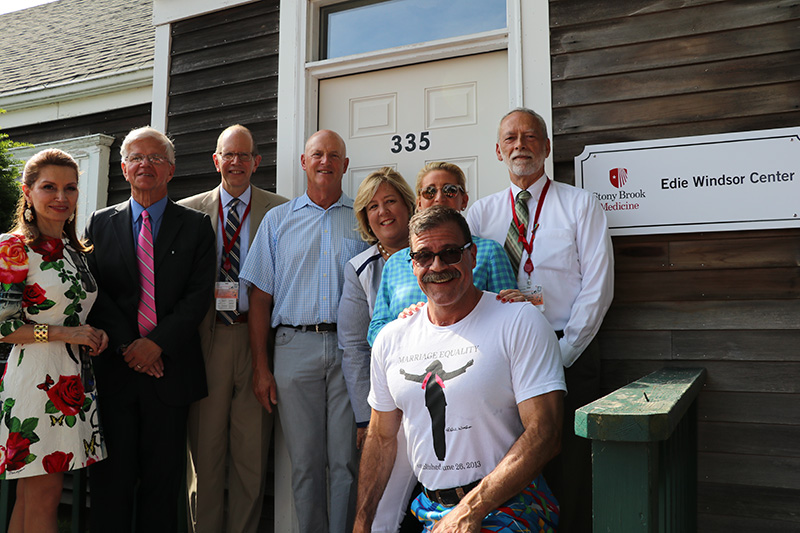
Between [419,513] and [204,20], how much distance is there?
10.8 ft

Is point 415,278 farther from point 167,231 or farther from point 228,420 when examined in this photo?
point 228,420

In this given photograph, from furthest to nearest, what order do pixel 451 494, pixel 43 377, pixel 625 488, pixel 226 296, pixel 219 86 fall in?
pixel 219 86 < pixel 226 296 < pixel 43 377 < pixel 451 494 < pixel 625 488

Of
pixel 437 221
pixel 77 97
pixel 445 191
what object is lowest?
pixel 437 221

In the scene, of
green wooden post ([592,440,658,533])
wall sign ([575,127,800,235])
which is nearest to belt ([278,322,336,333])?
wall sign ([575,127,800,235])

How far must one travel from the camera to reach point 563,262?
8.09 feet

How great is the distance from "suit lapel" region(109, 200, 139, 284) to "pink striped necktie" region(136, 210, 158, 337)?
24mm

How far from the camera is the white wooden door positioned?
326 centimetres

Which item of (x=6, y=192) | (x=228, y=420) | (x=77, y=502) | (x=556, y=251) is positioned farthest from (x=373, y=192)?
(x=6, y=192)

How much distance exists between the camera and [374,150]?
353 cm

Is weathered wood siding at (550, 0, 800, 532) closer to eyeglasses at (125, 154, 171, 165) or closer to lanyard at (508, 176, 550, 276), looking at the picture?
lanyard at (508, 176, 550, 276)

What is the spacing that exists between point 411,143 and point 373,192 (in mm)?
912

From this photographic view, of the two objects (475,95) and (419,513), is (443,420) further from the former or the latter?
(475,95)

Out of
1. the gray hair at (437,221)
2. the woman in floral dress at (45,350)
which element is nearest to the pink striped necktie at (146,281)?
the woman in floral dress at (45,350)

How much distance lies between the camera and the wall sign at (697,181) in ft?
8.37
